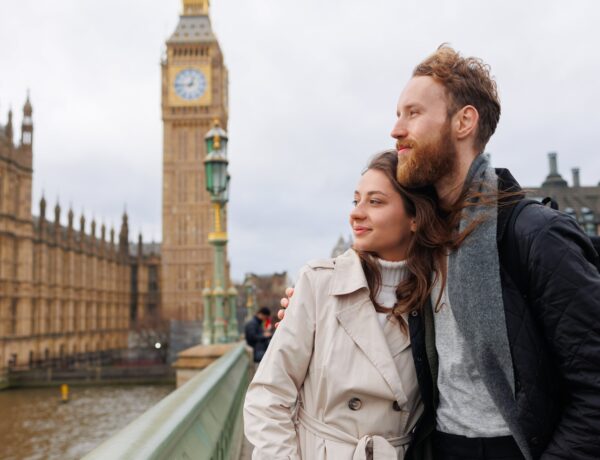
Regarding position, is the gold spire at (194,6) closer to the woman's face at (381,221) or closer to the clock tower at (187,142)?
the clock tower at (187,142)

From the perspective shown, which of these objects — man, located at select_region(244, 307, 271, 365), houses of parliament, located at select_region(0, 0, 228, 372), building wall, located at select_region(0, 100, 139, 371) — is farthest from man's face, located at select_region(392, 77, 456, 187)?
houses of parliament, located at select_region(0, 0, 228, 372)

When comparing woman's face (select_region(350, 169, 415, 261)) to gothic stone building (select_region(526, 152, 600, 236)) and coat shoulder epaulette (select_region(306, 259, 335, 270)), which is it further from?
gothic stone building (select_region(526, 152, 600, 236))

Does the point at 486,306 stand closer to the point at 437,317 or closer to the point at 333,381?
the point at 437,317

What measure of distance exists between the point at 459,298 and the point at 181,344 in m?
49.9

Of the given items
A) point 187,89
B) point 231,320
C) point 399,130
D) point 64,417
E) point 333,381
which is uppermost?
point 187,89

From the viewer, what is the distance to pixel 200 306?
2505 inches

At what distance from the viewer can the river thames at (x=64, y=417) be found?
20.7 metres

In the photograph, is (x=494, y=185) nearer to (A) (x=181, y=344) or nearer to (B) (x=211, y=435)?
(B) (x=211, y=435)

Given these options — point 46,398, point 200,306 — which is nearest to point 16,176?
point 46,398

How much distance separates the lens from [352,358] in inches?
74.5

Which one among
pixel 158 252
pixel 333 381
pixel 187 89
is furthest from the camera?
pixel 158 252

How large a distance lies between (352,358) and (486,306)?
442 mm

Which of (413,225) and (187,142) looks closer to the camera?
(413,225)

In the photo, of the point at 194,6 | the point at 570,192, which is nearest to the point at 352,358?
the point at 570,192
